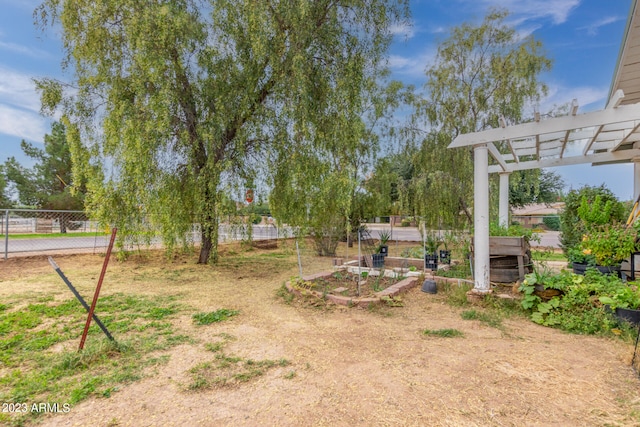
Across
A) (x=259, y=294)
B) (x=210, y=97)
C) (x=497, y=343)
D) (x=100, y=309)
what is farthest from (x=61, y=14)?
(x=497, y=343)

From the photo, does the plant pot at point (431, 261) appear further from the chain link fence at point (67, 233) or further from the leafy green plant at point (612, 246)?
the chain link fence at point (67, 233)

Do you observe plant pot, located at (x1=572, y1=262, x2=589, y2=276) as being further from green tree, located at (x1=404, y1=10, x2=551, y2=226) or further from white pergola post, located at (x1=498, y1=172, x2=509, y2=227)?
green tree, located at (x1=404, y1=10, x2=551, y2=226)

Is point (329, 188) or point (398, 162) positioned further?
point (398, 162)

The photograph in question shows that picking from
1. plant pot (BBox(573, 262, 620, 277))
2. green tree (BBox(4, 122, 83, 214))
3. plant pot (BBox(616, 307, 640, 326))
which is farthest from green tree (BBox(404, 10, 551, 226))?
green tree (BBox(4, 122, 83, 214))

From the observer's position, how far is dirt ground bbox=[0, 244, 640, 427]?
6.20ft

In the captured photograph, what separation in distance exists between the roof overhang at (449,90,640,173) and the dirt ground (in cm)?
237

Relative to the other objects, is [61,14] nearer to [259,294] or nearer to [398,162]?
[259,294]

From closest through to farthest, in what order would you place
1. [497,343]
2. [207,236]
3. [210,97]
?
1. [497,343]
2. [210,97]
3. [207,236]

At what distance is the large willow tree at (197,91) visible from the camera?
6.21 metres

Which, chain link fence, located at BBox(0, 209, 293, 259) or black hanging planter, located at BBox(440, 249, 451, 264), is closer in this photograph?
black hanging planter, located at BBox(440, 249, 451, 264)

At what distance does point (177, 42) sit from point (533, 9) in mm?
9435

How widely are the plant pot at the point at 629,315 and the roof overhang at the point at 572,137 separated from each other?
2.03 m

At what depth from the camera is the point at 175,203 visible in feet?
21.9

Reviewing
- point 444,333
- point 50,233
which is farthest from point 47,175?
point 444,333
